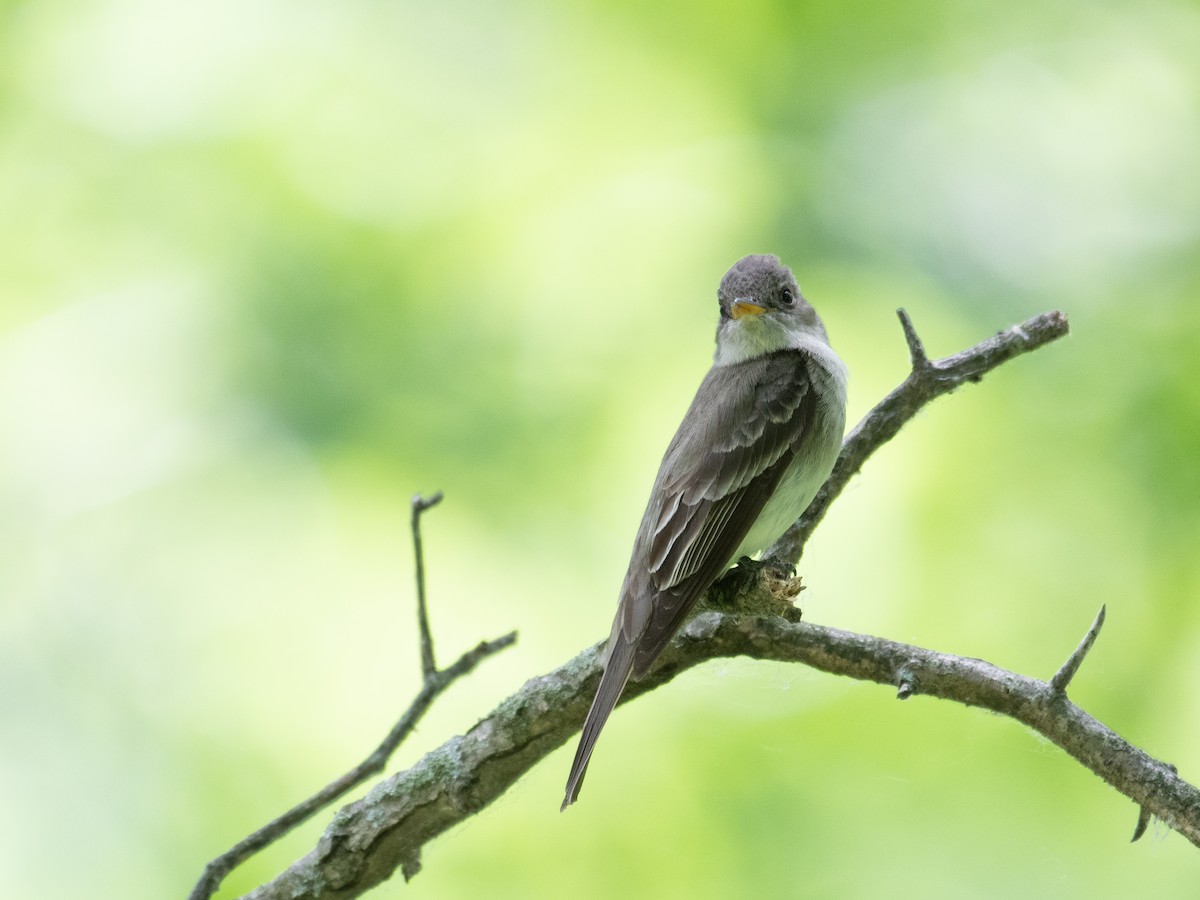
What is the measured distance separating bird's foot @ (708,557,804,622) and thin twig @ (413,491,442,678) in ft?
2.26

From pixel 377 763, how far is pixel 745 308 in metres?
1.66

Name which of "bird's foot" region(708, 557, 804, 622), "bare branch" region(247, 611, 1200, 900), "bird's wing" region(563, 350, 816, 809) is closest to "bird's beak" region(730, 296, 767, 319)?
"bird's wing" region(563, 350, 816, 809)

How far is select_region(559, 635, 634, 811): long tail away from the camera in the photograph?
2.64 m

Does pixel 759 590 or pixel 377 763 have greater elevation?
pixel 377 763

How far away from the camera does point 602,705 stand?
271cm

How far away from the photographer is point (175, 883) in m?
4.82

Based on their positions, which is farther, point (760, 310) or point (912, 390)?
point (760, 310)

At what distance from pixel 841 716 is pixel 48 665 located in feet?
10.7

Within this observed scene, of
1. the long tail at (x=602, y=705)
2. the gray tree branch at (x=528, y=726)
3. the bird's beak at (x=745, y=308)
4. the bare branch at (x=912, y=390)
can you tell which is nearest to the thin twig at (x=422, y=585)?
the gray tree branch at (x=528, y=726)

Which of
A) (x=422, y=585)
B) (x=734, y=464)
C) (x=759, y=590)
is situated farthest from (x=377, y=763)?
(x=734, y=464)

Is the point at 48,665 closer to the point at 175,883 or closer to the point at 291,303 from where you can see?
the point at 175,883

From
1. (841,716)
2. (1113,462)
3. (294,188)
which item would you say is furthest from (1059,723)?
(294,188)

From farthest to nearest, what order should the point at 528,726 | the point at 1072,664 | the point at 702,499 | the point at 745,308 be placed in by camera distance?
the point at 745,308 → the point at 702,499 → the point at 528,726 → the point at 1072,664

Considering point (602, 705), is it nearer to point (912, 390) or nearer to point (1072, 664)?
point (1072, 664)
